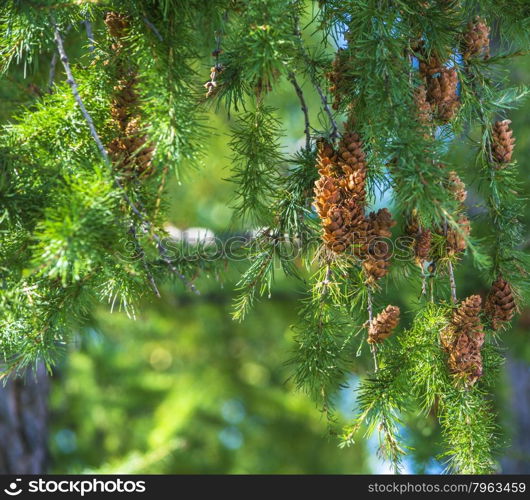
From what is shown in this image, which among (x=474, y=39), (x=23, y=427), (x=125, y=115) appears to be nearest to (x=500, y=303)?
(x=474, y=39)

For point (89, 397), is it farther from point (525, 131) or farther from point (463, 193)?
point (463, 193)

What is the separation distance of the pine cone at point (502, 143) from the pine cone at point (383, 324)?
30 cm

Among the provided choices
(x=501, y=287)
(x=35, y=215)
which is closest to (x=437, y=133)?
(x=501, y=287)

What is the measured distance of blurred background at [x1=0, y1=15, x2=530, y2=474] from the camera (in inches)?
135

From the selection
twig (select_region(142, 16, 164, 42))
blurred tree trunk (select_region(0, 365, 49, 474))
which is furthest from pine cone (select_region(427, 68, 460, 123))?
blurred tree trunk (select_region(0, 365, 49, 474))

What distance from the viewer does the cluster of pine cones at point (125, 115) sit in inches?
36.6

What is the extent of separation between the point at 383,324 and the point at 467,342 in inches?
4.8

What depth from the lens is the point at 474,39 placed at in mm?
989

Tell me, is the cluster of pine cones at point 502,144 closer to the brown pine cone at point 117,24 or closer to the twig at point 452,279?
the twig at point 452,279

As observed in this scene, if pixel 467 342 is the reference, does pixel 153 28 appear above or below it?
above

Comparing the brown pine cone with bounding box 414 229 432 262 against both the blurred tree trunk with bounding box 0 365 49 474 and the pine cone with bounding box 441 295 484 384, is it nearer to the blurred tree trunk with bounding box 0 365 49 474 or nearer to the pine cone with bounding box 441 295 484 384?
the pine cone with bounding box 441 295 484 384

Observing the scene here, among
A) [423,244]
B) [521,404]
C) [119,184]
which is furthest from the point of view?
[521,404]

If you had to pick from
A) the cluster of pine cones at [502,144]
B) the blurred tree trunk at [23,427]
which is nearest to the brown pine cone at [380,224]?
the cluster of pine cones at [502,144]

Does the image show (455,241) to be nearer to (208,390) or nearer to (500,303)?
(500,303)
